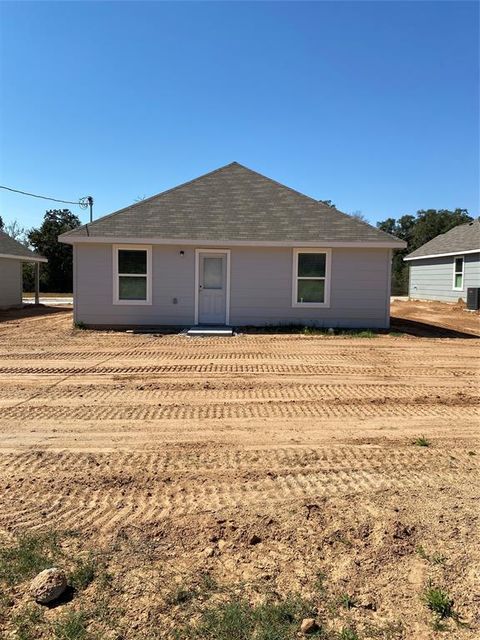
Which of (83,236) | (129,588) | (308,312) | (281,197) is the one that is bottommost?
(129,588)

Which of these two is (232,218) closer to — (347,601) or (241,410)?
(241,410)

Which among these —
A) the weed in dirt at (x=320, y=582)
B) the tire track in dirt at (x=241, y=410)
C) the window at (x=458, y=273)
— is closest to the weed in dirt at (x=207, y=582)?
the weed in dirt at (x=320, y=582)

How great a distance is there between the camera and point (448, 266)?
87.2ft

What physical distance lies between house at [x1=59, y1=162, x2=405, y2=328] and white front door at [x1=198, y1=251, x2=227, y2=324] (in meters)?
0.03

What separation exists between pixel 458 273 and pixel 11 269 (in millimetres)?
21726

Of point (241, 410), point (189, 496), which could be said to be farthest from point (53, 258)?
point (189, 496)

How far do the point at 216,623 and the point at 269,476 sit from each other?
1.82 meters

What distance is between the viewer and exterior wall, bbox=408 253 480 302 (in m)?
24.0

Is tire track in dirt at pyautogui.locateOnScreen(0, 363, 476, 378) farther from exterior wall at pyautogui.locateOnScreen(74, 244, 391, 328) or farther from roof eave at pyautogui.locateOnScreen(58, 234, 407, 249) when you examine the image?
roof eave at pyautogui.locateOnScreen(58, 234, 407, 249)

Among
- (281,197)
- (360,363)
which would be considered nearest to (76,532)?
(360,363)

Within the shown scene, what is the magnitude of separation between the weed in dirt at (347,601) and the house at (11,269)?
73.9ft

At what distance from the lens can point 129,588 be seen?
2.93m

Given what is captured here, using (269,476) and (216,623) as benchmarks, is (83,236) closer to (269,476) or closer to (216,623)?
(269,476)

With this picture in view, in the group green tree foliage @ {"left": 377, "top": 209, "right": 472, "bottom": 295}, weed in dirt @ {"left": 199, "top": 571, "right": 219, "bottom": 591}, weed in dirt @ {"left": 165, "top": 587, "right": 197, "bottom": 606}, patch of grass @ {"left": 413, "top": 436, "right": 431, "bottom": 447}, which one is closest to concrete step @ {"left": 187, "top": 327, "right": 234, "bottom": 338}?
patch of grass @ {"left": 413, "top": 436, "right": 431, "bottom": 447}
